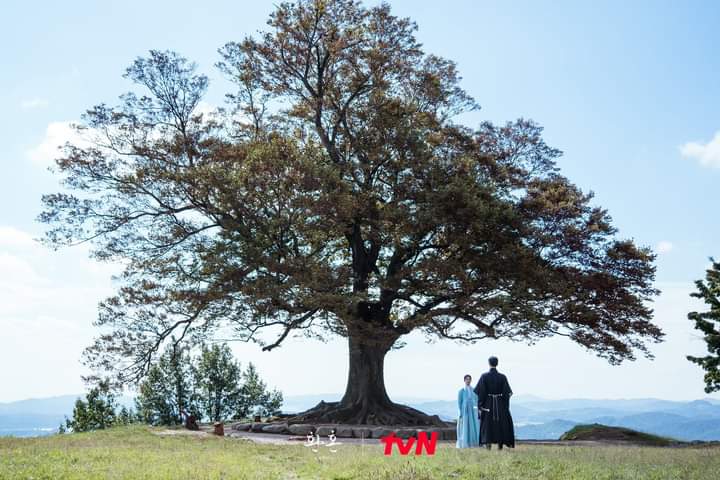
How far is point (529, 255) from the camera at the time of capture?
23.3 metres

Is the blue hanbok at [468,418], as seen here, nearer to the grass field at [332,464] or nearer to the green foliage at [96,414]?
the grass field at [332,464]

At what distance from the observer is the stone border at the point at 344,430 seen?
71.1 feet

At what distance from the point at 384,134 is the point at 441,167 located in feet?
7.19

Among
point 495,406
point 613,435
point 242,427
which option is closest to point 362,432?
point 242,427

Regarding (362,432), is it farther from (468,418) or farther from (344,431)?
(468,418)

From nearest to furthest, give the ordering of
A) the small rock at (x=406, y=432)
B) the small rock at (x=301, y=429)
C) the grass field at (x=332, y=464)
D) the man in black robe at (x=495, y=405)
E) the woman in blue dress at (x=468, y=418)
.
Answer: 1. the grass field at (x=332, y=464)
2. the man in black robe at (x=495, y=405)
3. the woman in blue dress at (x=468, y=418)
4. the small rock at (x=406, y=432)
5. the small rock at (x=301, y=429)

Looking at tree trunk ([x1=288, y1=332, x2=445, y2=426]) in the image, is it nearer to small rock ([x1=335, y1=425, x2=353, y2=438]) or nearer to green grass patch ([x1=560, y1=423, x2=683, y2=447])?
small rock ([x1=335, y1=425, x2=353, y2=438])

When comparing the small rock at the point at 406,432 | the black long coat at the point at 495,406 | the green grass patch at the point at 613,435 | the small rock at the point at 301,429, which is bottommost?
the green grass patch at the point at 613,435

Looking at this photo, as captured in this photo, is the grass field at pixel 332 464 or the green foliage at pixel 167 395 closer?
the grass field at pixel 332 464

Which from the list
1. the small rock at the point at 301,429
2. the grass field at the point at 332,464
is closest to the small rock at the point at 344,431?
the small rock at the point at 301,429

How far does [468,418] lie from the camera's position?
16.1 metres

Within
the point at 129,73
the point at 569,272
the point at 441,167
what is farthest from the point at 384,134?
the point at 129,73

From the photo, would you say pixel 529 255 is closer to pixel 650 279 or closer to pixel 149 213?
pixel 650 279

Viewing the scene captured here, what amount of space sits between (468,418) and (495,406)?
30.2 inches
